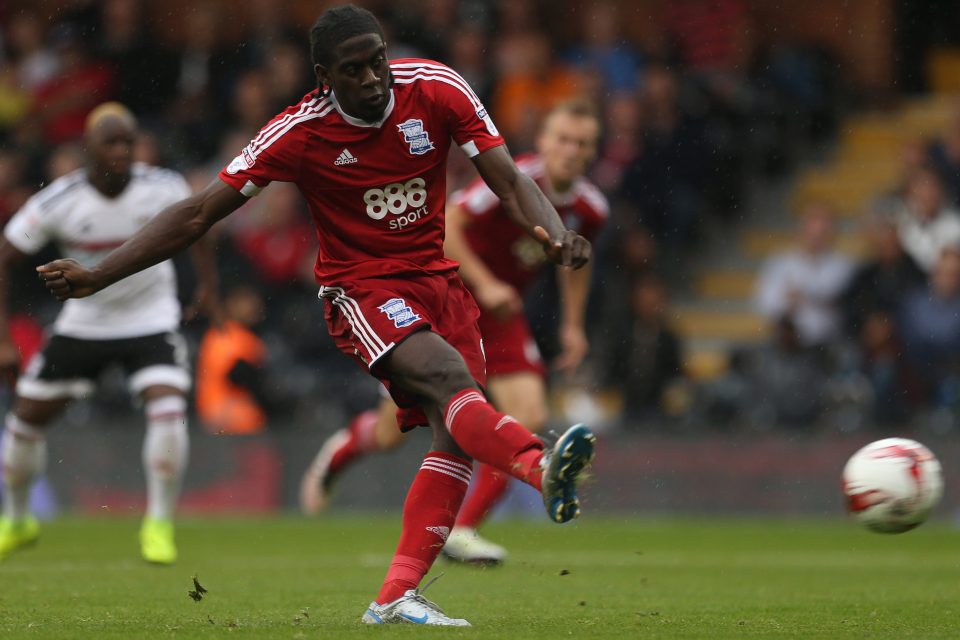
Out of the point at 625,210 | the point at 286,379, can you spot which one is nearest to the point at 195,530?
the point at 286,379

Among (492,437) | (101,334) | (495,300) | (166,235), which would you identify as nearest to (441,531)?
(492,437)

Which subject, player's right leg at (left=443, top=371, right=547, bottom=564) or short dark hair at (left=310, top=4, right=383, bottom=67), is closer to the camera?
short dark hair at (left=310, top=4, right=383, bottom=67)

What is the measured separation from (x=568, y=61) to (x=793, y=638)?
42.0ft

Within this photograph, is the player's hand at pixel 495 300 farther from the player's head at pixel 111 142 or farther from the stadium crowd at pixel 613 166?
the stadium crowd at pixel 613 166

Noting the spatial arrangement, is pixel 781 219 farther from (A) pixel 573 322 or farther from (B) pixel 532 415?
(B) pixel 532 415

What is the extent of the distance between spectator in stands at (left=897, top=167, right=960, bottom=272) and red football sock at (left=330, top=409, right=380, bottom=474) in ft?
19.6


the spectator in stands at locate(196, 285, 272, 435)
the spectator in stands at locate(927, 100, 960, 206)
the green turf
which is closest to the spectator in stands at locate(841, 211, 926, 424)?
the spectator in stands at locate(927, 100, 960, 206)

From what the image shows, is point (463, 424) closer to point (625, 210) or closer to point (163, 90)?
point (625, 210)

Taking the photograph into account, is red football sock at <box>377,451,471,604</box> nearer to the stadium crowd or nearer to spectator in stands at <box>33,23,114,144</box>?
the stadium crowd

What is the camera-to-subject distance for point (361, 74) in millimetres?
6027

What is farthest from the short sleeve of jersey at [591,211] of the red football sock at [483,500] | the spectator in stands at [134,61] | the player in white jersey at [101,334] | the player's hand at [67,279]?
the spectator in stands at [134,61]

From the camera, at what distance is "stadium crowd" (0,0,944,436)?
1458cm

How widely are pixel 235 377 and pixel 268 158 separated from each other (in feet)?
31.1

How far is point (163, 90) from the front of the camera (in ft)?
61.1
